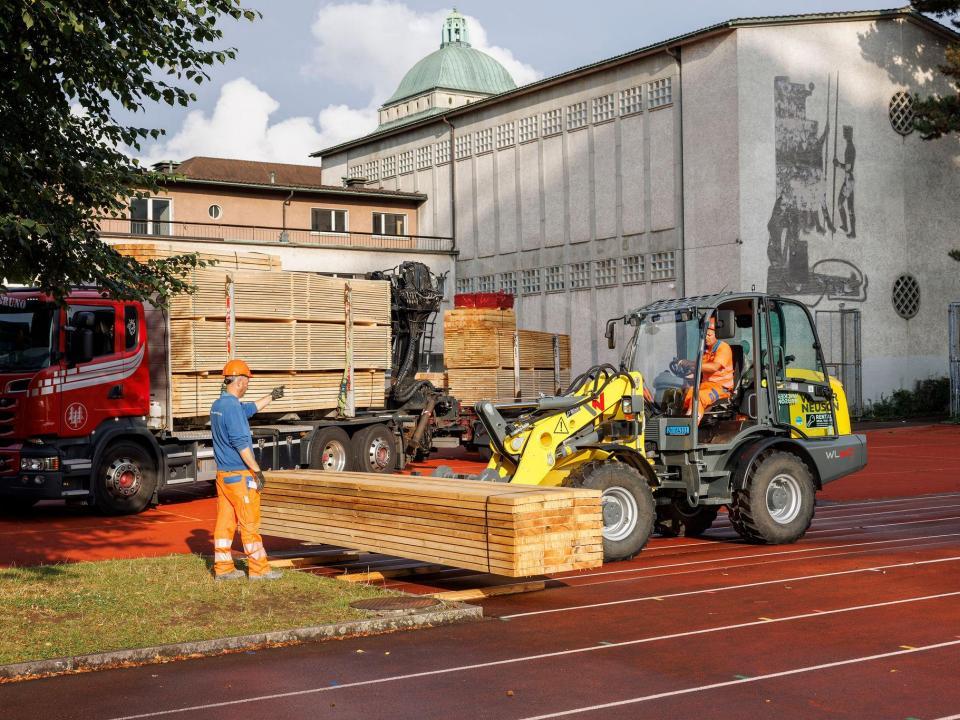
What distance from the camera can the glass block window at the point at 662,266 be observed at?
3941 centimetres

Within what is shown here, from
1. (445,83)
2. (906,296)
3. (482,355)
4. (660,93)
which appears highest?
(445,83)

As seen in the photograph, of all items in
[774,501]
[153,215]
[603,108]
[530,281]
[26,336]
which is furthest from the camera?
[153,215]

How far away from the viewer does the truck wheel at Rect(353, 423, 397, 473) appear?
21.5 m

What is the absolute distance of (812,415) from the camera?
1375 cm

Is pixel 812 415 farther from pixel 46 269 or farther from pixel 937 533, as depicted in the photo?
pixel 46 269

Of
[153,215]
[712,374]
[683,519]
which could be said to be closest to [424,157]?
[153,215]

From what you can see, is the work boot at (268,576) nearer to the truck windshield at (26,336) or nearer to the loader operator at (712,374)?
the loader operator at (712,374)

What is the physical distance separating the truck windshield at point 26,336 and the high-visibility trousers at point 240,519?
7286mm

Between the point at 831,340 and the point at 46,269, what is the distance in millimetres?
32019

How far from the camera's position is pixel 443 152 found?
5072 centimetres

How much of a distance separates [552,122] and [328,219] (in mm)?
11816

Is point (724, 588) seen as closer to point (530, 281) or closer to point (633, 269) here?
point (633, 269)

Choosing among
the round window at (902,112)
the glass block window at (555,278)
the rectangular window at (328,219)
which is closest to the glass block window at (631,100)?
the glass block window at (555,278)

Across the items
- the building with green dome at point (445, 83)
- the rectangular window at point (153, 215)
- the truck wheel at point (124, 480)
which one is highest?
the building with green dome at point (445, 83)
